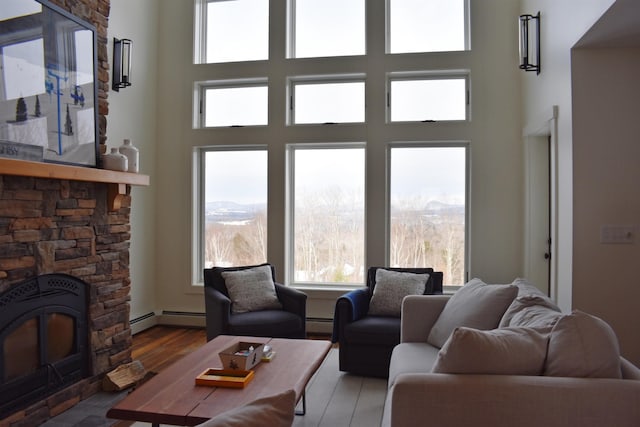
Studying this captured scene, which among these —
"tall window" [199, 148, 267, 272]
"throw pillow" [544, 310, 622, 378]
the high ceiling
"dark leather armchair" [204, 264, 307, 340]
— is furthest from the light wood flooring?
the high ceiling

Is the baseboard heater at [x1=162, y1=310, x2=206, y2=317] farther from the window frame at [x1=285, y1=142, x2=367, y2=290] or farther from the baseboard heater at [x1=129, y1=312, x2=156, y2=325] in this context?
the window frame at [x1=285, y1=142, x2=367, y2=290]

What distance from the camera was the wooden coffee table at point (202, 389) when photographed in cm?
198

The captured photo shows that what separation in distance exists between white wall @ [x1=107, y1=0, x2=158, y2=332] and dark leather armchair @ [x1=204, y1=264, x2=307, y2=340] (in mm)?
1283

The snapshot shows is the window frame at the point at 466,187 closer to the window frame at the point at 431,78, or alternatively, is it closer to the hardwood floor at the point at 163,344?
the window frame at the point at 431,78

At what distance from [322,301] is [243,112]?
7.43 ft

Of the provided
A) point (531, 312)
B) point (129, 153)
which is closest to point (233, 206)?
point (129, 153)

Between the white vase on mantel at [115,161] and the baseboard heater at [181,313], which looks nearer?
the white vase on mantel at [115,161]

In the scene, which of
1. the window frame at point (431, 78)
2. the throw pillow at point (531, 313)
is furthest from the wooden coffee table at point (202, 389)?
the window frame at point (431, 78)

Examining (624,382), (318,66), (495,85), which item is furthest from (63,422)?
(495,85)

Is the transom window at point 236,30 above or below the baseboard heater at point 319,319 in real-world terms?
above

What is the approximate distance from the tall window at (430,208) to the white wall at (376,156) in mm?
149

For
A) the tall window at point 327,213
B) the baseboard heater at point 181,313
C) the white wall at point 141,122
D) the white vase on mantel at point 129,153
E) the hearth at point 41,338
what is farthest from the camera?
the baseboard heater at point 181,313

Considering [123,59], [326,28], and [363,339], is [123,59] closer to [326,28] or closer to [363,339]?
[326,28]

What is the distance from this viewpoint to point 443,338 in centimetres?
282
